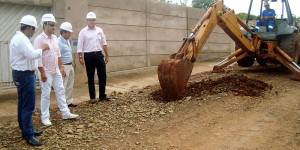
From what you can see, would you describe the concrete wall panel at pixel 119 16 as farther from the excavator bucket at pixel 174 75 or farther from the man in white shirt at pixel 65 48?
the excavator bucket at pixel 174 75

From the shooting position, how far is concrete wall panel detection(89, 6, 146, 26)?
25.7ft

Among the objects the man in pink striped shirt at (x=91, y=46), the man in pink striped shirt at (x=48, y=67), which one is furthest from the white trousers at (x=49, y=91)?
the man in pink striped shirt at (x=91, y=46)

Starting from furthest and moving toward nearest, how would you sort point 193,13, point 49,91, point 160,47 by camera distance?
point 193,13
point 160,47
point 49,91

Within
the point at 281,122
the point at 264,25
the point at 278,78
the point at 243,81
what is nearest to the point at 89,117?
the point at 281,122

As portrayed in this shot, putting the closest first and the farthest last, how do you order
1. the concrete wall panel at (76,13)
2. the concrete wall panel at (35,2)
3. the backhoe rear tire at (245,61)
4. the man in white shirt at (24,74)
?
the man in white shirt at (24,74) < the concrete wall panel at (35,2) < the concrete wall panel at (76,13) < the backhoe rear tire at (245,61)

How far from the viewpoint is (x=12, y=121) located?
451 centimetres

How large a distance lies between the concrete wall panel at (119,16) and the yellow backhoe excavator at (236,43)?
288 centimetres

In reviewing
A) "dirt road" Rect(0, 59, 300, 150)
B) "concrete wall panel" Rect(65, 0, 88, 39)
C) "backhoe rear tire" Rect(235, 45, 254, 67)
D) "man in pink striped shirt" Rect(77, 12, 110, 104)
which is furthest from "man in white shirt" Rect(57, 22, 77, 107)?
"backhoe rear tire" Rect(235, 45, 254, 67)

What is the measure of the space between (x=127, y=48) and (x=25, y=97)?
17.9 feet

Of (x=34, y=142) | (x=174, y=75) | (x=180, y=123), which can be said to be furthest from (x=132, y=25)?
(x=34, y=142)

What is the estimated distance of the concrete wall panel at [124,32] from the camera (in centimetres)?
808

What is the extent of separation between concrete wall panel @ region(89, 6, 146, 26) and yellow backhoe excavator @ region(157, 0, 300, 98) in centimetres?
288

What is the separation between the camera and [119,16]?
27.6 ft

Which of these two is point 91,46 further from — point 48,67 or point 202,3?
point 202,3
